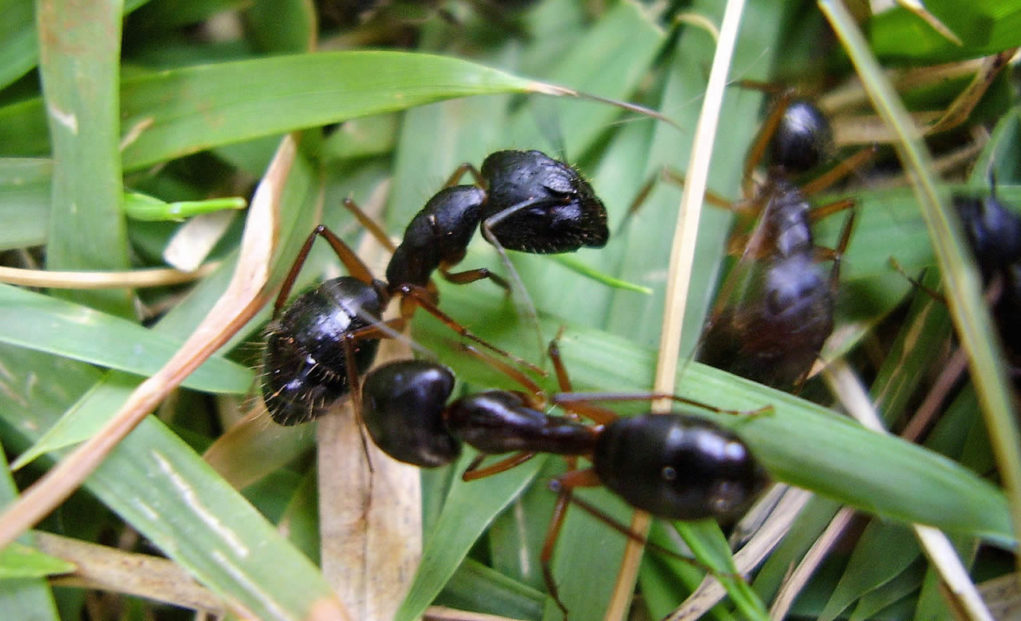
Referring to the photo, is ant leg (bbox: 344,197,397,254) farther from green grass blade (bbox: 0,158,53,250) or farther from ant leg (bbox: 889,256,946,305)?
ant leg (bbox: 889,256,946,305)

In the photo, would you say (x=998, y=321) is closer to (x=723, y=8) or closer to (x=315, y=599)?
(x=723, y=8)

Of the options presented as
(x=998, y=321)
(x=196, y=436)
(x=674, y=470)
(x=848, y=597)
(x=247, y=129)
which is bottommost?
(x=848, y=597)

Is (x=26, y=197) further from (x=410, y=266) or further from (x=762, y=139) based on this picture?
(x=762, y=139)

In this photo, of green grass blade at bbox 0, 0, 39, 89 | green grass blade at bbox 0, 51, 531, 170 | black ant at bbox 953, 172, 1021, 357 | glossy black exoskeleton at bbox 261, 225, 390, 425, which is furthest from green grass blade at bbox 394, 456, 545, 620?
green grass blade at bbox 0, 0, 39, 89

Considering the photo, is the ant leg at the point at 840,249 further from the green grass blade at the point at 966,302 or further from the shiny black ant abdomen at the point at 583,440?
the shiny black ant abdomen at the point at 583,440

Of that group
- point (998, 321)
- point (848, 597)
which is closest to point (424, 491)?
point (848, 597)

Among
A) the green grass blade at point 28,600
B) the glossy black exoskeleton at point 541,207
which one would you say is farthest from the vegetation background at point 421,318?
the glossy black exoskeleton at point 541,207

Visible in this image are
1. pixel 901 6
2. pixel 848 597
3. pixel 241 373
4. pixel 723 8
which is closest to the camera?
pixel 848 597
